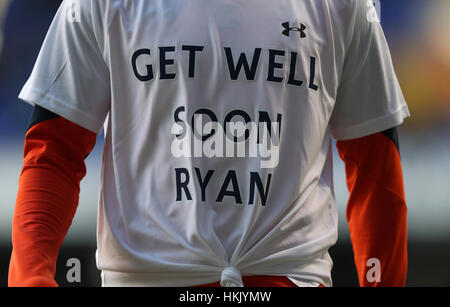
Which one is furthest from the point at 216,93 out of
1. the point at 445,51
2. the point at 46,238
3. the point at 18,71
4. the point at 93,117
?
the point at 445,51

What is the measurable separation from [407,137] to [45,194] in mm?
1549

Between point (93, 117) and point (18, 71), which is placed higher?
point (18, 71)

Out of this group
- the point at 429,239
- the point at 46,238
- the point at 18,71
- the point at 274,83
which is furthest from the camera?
the point at 429,239

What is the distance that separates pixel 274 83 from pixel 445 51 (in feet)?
4.38

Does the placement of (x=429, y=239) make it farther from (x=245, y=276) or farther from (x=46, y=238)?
(x=46, y=238)

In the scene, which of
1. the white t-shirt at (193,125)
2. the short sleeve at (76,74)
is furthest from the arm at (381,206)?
the short sleeve at (76,74)

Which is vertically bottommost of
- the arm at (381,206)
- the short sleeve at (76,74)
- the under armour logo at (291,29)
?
the arm at (381,206)

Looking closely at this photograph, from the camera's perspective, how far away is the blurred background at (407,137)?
2.10 m

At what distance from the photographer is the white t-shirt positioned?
1.05 m

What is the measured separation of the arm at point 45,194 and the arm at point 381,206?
48cm

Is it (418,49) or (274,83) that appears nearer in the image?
(274,83)

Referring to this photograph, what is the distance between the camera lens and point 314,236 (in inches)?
43.9

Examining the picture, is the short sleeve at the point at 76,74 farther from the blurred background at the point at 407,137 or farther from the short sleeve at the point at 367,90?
the blurred background at the point at 407,137

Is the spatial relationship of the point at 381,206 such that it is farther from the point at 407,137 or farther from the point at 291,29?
the point at 407,137
